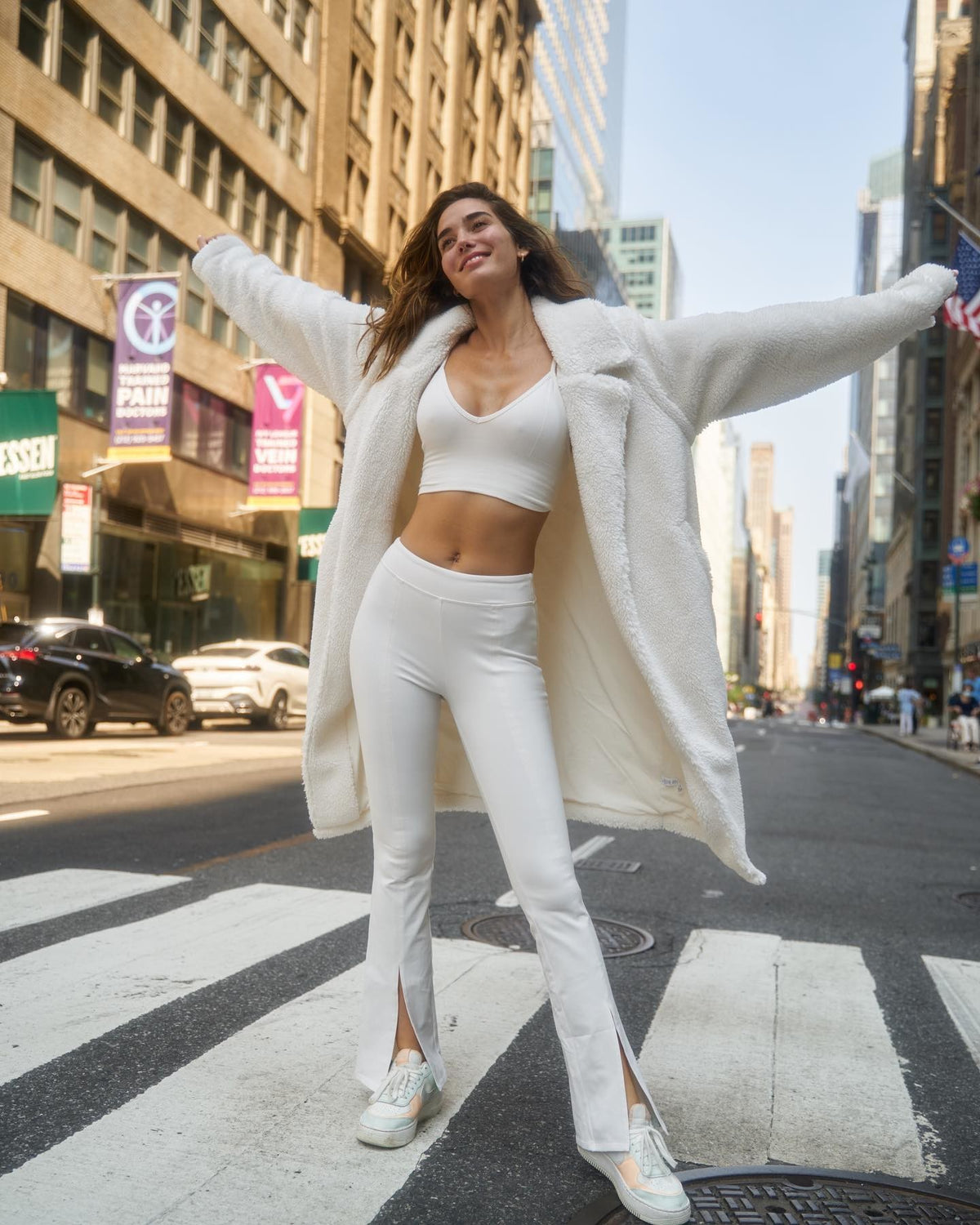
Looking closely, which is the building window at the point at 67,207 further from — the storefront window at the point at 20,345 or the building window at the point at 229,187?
the building window at the point at 229,187

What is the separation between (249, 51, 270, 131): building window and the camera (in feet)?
96.4

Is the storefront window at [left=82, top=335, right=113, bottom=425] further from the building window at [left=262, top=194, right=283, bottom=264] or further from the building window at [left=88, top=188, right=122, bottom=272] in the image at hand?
the building window at [left=262, top=194, right=283, bottom=264]

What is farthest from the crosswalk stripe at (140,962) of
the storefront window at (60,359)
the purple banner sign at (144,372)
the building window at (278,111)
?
the building window at (278,111)

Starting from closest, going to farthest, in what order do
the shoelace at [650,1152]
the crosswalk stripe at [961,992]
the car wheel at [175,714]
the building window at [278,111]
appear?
the shoelace at [650,1152] < the crosswalk stripe at [961,992] < the car wheel at [175,714] < the building window at [278,111]

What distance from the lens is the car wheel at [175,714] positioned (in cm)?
1770

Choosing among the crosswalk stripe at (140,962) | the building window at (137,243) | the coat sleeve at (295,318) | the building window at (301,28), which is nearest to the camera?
the coat sleeve at (295,318)

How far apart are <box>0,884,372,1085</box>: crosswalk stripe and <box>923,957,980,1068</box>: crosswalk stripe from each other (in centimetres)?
232

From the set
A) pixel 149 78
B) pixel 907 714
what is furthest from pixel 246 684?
pixel 907 714

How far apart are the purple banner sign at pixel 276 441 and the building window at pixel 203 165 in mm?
4304

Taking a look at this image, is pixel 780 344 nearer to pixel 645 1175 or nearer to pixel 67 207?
pixel 645 1175

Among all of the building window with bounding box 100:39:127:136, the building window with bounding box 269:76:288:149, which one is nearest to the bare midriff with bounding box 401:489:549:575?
the building window with bounding box 100:39:127:136

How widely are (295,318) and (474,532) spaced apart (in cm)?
81

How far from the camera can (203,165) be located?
2748cm

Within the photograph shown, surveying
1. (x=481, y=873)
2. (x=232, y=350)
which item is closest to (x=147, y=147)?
(x=232, y=350)
